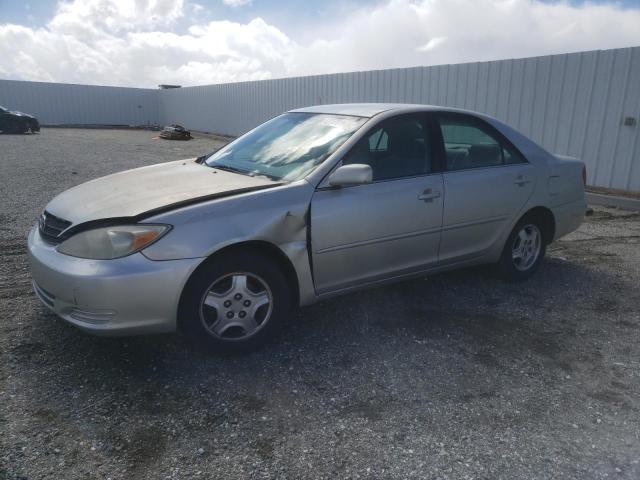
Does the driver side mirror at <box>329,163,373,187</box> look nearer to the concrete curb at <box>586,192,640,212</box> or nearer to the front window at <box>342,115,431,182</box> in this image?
the front window at <box>342,115,431,182</box>

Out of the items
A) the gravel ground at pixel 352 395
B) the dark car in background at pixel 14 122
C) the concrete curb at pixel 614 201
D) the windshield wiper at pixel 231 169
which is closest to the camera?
the gravel ground at pixel 352 395

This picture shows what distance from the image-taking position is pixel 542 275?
4980mm

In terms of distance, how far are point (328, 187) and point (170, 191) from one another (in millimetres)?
1037

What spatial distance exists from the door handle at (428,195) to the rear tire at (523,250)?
1.10 meters

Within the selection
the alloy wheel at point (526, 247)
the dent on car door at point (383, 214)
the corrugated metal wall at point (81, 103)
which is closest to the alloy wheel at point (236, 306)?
the dent on car door at point (383, 214)

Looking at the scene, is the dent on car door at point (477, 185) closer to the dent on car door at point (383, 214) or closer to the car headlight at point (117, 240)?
the dent on car door at point (383, 214)

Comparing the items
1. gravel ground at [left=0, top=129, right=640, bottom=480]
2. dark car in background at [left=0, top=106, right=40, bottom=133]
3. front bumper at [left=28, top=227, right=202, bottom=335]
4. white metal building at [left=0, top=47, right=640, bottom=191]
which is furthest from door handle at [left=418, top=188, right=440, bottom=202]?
dark car in background at [left=0, top=106, right=40, bottom=133]

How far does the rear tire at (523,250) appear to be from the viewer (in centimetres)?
457

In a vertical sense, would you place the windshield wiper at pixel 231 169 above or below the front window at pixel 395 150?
below

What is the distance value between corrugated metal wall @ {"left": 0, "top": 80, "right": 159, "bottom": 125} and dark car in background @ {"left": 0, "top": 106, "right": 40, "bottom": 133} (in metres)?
9.71

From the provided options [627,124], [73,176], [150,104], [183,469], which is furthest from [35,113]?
[183,469]

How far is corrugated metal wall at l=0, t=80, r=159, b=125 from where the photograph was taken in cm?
3184

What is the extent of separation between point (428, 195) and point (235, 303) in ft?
5.51

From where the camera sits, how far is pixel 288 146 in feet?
12.6
